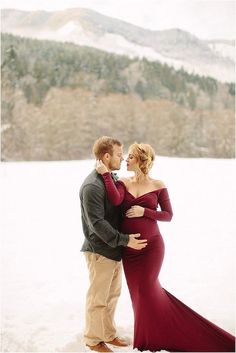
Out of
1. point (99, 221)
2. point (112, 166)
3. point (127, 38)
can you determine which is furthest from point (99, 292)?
point (127, 38)

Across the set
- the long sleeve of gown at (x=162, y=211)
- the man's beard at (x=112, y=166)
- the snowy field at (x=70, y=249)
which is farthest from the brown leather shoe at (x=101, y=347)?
the man's beard at (x=112, y=166)

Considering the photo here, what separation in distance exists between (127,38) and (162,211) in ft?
8.32

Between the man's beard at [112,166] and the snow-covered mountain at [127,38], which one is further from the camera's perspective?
the snow-covered mountain at [127,38]

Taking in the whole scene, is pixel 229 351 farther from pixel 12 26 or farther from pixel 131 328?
pixel 12 26

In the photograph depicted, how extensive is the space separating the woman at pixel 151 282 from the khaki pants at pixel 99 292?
9cm

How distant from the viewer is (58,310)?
3.54 meters

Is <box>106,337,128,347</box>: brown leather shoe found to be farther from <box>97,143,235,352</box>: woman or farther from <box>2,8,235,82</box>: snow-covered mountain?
<box>2,8,235,82</box>: snow-covered mountain

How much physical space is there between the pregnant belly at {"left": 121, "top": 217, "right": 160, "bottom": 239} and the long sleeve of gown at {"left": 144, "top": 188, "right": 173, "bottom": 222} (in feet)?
0.15

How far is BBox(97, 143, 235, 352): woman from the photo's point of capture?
253 cm

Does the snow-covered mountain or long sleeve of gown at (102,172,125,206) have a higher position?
the snow-covered mountain

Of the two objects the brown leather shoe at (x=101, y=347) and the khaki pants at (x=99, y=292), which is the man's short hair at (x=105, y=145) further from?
the brown leather shoe at (x=101, y=347)

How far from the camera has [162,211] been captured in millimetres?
2521

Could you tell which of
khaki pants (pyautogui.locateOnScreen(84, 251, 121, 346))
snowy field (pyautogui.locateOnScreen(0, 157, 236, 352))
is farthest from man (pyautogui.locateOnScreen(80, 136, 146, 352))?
snowy field (pyautogui.locateOnScreen(0, 157, 236, 352))

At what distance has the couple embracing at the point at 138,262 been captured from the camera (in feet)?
8.21
